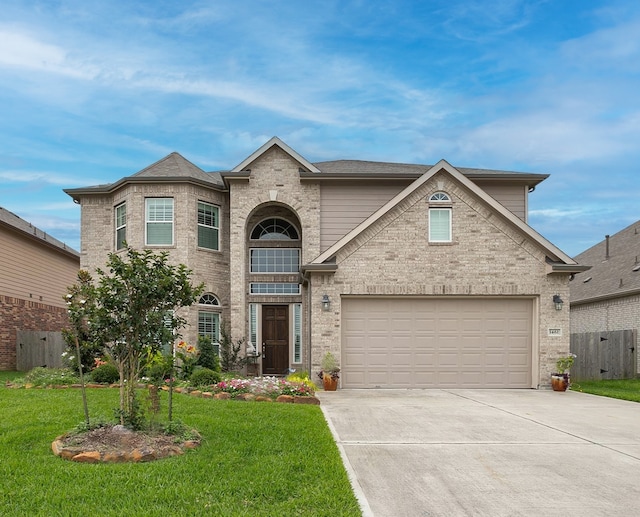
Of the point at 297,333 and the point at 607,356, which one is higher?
the point at 297,333

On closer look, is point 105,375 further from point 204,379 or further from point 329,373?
point 329,373

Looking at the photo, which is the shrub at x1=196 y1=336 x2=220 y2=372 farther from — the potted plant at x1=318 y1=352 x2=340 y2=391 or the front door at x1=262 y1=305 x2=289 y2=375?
the potted plant at x1=318 y1=352 x2=340 y2=391

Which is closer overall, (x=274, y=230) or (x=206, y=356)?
(x=206, y=356)

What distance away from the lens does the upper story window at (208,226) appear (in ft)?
64.1

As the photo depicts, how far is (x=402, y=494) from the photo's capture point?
6113 mm

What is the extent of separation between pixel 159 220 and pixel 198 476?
13764 millimetres

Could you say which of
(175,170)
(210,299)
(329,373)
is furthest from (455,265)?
(175,170)

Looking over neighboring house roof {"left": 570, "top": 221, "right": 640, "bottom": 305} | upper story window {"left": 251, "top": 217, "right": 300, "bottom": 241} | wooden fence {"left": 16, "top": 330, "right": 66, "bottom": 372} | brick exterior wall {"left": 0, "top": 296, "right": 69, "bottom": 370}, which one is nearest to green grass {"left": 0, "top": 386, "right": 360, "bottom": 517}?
upper story window {"left": 251, "top": 217, "right": 300, "bottom": 241}

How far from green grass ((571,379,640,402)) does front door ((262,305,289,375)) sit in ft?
28.8

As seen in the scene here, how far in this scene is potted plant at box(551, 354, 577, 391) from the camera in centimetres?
1566

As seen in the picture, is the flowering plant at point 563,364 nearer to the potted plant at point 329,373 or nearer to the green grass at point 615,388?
the green grass at point 615,388

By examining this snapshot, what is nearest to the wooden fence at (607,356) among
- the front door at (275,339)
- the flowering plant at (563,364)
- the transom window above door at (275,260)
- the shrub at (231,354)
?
the flowering plant at (563,364)

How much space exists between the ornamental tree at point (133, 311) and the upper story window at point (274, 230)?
1233 centimetres

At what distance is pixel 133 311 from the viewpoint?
7.68 meters
